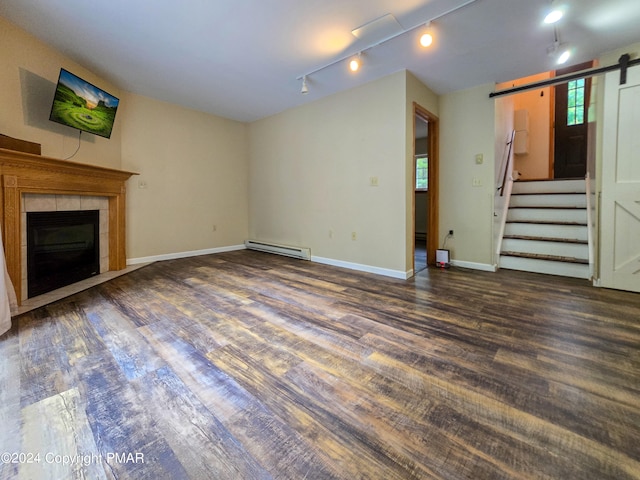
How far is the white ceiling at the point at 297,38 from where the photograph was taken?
229cm

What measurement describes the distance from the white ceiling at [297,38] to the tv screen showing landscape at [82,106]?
369 millimetres

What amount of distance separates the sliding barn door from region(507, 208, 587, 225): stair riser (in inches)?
40.0

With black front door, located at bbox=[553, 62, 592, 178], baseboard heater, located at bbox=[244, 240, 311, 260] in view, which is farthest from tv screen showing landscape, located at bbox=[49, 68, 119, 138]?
black front door, located at bbox=[553, 62, 592, 178]

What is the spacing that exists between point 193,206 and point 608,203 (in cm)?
570

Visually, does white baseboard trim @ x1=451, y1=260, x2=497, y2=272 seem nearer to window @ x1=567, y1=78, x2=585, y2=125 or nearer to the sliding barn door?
the sliding barn door

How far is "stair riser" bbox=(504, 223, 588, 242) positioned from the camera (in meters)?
3.69

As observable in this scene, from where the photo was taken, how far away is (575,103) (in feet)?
18.1

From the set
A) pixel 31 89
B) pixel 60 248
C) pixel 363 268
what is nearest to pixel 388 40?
pixel 363 268

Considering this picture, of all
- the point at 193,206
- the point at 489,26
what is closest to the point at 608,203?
the point at 489,26

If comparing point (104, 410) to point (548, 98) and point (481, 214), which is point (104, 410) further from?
point (548, 98)

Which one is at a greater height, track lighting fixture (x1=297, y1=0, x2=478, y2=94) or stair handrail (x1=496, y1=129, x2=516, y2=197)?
track lighting fixture (x1=297, y1=0, x2=478, y2=94)

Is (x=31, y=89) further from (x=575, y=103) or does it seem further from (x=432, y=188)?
(x=575, y=103)

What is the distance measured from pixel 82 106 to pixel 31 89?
395 millimetres

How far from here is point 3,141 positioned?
239cm
